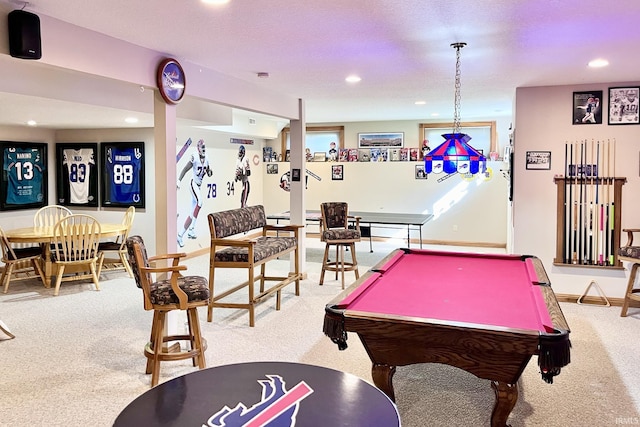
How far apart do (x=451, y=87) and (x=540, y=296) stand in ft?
11.5

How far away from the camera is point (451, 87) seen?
5801 mm

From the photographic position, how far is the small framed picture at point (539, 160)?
5727 millimetres

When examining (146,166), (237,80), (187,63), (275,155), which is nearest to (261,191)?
(275,155)

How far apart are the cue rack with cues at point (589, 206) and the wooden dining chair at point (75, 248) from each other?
18.3ft

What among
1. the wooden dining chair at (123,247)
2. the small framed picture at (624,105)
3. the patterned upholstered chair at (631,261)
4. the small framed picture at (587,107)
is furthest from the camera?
the wooden dining chair at (123,247)

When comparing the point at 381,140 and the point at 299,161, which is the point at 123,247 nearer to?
the point at 299,161

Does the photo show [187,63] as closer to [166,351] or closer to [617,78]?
[166,351]

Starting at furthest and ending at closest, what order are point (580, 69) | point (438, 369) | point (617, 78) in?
point (617, 78) → point (580, 69) → point (438, 369)

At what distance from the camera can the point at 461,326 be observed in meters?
2.36

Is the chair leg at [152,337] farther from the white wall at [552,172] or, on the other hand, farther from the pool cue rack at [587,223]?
the pool cue rack at [587,223]

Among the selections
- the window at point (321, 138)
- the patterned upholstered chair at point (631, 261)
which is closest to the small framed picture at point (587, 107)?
the patterned upholstered chair at point (631, 261)

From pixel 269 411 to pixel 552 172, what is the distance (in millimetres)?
5072

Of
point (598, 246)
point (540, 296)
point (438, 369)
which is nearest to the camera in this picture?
point (540, 296)

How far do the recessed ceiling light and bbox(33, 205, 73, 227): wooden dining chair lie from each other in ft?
21.8
